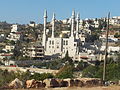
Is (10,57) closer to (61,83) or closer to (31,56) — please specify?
(31,56)

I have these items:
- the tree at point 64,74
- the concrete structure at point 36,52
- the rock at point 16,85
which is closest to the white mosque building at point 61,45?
the concrete structure at point 36,52

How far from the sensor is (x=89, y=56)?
48.8 m

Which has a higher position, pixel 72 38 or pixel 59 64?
pixel 72 38

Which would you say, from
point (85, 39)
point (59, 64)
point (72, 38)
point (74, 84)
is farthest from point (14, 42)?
point (74, 84)

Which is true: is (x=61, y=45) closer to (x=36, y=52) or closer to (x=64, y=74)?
(x=36, y=52)

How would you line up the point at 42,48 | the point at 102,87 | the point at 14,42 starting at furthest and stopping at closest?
the point at 14,42, the point at 42,48, the point at 102,87

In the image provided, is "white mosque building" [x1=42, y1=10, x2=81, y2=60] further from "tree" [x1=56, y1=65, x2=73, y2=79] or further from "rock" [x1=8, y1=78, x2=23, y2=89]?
"rock" [x1=8, y1=78, x2=23, y2=89]

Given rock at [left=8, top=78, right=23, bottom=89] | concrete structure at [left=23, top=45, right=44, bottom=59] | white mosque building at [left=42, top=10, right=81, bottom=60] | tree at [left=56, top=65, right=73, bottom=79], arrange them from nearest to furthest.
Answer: rock at [left=8, top=78, right=23, bottom=89], tree at [left=56, top=65, right=73, bottom=79], concrete structure at [left=23, top=45, right=44, bottom=59], white mosque building at [left=42, top=10, right=81, bottom=60]

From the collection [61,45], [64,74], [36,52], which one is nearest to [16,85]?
[64,74]

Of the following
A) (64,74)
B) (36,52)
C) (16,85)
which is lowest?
(64,74)

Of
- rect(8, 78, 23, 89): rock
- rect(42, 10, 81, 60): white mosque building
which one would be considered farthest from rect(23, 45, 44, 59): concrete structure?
rect(8, 78, 23, 89): rock

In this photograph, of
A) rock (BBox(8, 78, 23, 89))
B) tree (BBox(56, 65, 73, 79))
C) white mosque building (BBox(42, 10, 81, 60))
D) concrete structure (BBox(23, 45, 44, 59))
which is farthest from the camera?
white mosque building (BBox(42, 10, 81, 60))

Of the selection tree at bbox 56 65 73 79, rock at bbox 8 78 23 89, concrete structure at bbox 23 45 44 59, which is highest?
concrete structure at bbox 23 45 44 59

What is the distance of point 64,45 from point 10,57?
953cm
